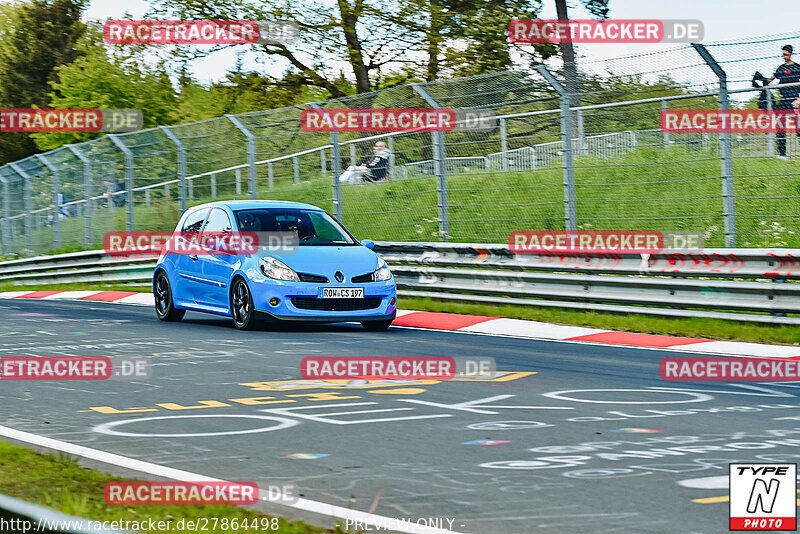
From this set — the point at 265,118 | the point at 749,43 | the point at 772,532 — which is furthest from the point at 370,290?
the point at 772,532

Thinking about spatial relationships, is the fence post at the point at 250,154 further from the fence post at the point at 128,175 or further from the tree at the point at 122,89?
the tree at the point at 122,89

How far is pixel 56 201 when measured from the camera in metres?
27.5

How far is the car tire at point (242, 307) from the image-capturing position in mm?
13266

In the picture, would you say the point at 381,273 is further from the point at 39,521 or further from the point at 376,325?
the point at 39,521

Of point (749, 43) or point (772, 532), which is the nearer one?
Result: point (772, 532)

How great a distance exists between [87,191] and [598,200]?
14.7 m

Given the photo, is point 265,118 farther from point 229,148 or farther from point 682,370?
point 682,370

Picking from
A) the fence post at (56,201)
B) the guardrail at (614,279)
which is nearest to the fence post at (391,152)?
the guardrail at (614,279)

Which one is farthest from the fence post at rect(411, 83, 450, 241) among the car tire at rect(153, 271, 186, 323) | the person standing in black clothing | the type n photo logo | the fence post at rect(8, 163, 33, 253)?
the fence post at rect(8, 163, 33, 253)

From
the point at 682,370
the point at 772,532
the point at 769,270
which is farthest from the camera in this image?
the point at 769,270

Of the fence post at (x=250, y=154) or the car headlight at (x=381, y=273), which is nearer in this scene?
the car headlight at (x=381, y=273)

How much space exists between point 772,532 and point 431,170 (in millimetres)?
12549

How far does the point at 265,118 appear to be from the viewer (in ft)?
64.0

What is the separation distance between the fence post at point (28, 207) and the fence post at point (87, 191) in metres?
3.50
